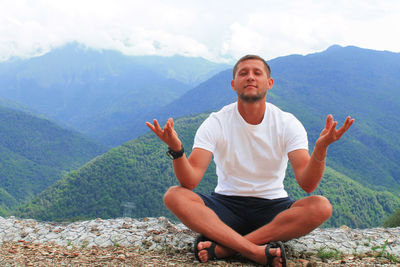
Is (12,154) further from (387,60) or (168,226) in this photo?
(387,60)

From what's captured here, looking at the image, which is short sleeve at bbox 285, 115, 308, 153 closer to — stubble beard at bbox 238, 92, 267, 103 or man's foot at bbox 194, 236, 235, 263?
stubble beard at bbox 238, 92, 267, 103

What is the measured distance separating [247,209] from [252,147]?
1.97ft

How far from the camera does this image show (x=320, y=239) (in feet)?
13.4

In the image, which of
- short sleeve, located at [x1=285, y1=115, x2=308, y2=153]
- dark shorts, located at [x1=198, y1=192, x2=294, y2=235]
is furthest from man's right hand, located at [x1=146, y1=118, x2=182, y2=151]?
short sleeve, located at [x1=285, y1=115, x2=308, y2=153]

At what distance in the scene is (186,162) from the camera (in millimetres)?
3090

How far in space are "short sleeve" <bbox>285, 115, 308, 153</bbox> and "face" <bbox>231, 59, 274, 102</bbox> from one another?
1.22 feet

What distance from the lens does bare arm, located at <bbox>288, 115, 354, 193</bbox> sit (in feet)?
9.11

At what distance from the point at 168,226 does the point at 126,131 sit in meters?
157

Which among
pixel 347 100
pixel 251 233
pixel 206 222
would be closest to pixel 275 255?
pixel 251 233

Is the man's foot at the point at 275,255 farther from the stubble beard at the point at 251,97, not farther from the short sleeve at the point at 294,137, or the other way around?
the stubble beard at the point at 251,97

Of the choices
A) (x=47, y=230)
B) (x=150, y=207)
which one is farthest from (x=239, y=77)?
(x=150, y=207)

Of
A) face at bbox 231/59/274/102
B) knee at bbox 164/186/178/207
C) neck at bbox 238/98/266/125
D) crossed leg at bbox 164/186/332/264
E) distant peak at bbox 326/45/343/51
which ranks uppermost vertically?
distant peak at bbox 326/45/343/51

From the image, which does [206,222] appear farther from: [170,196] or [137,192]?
[137,192]

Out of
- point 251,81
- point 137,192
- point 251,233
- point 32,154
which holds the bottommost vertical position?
point 251,233
